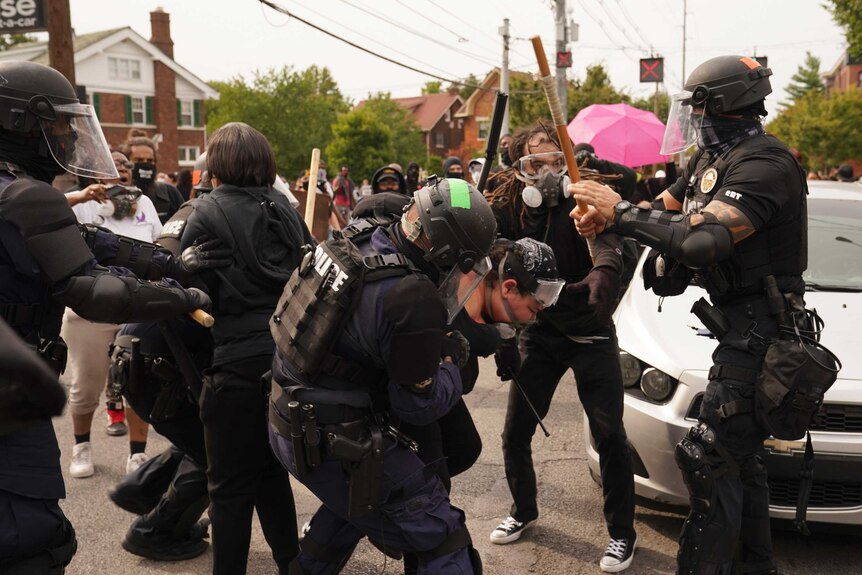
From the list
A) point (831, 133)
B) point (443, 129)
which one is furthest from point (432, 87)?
point (831, 133)

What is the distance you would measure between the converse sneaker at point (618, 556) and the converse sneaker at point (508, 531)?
477 mm

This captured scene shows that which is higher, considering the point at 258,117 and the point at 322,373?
the point at 258,117

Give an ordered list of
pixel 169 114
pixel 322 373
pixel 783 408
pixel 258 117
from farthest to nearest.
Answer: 1. pixel 258 117
2. pixel 169 114
3. pixel 783 408
4. pixel 322 373

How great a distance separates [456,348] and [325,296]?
520mm

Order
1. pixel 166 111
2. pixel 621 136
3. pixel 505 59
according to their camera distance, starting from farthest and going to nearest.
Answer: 1. pixel 166 111
2. pixel 505 59
3. pixel 621 136

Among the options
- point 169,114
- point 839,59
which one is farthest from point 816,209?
point 839,59

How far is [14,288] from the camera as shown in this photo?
7.92 ft

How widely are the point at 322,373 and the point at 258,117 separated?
57122mm

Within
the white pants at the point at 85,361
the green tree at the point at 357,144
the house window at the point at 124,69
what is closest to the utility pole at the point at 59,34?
the white pants at the point at 85,361

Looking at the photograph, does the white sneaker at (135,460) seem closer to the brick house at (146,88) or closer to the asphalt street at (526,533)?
the asphalt street at (526,533)

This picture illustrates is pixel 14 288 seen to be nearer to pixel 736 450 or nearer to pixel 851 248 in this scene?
pixel 736 450

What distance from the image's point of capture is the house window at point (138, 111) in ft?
142

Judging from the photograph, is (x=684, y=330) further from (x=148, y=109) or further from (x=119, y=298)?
(x=148, y=109)

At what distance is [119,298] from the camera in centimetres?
249
